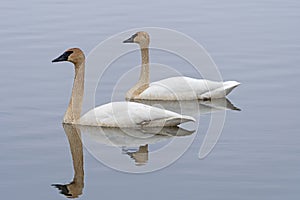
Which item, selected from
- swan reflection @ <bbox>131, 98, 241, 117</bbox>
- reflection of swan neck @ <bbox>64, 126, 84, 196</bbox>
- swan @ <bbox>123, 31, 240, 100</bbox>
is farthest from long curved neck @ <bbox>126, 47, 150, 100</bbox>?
reflection of swan neck @ <bbox>64, 126, 84, 196</bbox>

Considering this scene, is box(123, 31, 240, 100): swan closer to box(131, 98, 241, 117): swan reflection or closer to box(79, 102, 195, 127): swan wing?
box(131, 98, 241, 117): swan reflection

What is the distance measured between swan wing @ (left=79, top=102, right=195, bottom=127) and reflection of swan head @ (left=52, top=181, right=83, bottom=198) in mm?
1716

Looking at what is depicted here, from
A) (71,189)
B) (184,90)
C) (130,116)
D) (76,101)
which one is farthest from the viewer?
(184,90)

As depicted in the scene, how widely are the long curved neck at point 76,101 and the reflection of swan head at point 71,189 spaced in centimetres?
201

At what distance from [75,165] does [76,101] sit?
1760 mm

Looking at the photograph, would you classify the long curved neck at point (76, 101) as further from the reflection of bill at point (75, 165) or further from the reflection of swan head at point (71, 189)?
the reflection of swan head at point (71, 189)

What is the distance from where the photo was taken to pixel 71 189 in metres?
7.38

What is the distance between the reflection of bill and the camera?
24.0 ft

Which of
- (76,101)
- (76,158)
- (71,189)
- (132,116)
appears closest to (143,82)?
(76,101)

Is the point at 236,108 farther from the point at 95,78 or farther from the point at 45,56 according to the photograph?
the point at 45,56

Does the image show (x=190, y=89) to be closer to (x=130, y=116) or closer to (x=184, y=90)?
(x=184, y=90)

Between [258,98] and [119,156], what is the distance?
2.71 meters

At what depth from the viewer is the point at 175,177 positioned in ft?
24.8

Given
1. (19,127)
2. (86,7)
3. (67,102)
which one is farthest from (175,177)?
(86,7)
